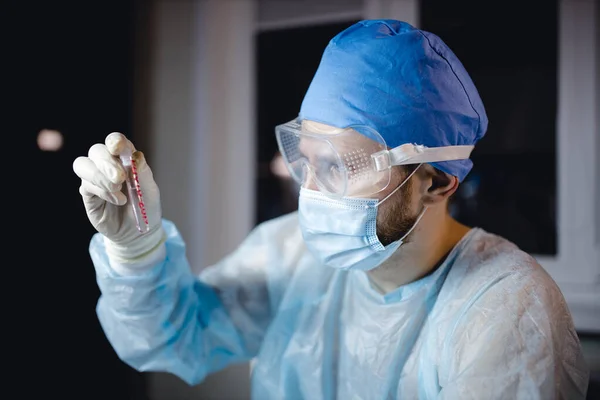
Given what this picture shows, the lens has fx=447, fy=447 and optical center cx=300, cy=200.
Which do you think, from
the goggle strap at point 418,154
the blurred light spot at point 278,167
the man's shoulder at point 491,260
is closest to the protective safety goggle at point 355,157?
the goggle strap at point 418,154

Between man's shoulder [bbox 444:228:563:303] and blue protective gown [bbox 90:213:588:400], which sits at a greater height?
man's shoulder [bbox 444:228:563:303]

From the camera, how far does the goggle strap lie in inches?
34.7

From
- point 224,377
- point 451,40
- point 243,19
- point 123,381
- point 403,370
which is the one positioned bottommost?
point 224,377

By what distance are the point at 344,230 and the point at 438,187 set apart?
0.78ft

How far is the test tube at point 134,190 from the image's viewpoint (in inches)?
31.4

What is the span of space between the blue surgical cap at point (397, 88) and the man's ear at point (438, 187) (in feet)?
0.13

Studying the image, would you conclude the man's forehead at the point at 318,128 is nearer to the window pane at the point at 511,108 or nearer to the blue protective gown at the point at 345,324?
the blue protective gown at the point at 345,324

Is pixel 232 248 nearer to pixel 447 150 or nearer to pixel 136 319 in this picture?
pixel 136 319

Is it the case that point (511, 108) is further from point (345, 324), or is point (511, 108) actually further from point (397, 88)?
point (345, 324)

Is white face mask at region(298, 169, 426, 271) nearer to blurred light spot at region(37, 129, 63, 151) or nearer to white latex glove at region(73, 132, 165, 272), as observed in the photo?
white latex glove at region(73, 132, 165, 272)

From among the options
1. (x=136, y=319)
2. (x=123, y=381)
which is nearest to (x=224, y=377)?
(x=123, y=381)

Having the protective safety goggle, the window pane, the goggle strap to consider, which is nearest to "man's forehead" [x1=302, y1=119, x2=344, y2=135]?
the protective safety goggle

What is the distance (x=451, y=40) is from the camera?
1.58 m

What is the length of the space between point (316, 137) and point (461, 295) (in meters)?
0.44
